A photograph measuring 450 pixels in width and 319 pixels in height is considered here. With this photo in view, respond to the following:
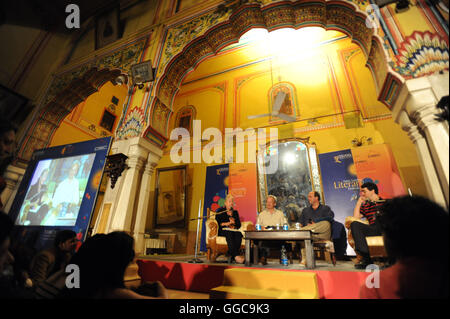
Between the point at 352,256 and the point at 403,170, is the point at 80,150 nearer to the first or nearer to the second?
the point at 352,256

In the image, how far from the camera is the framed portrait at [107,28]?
536 centimetres

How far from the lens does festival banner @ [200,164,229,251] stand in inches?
254

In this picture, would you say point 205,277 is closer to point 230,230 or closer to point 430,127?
point 230,230

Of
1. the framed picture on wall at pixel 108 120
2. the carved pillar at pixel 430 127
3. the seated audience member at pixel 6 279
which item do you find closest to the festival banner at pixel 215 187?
the framed picture on wall at pixel 108 120

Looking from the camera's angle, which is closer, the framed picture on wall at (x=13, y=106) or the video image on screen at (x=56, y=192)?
the video image on screen at (x=56, y=192)

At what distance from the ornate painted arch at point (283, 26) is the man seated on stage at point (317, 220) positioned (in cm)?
223

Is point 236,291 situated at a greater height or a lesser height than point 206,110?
lesser

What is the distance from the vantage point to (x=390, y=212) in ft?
3.76

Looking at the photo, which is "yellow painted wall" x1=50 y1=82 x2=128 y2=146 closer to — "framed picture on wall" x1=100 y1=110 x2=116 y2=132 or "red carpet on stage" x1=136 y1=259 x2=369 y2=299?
"framed picture on wall" x1=100 y1=110 x2=116 y2=132

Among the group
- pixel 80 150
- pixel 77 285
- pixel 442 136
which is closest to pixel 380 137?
pixel 442 136

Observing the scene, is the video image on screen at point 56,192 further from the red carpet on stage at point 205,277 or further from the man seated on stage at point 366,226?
the man seated on stage at point 366,226

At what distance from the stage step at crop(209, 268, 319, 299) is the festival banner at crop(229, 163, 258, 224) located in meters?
3.36
